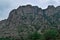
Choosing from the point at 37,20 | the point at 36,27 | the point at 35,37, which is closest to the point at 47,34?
Result: the point at 35,37

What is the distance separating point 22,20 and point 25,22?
5329 millimetres

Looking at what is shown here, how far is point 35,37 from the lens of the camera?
5900 cm

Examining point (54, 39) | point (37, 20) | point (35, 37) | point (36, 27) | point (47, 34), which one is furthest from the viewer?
point (37, 20)

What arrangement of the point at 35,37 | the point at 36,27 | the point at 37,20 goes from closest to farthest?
the point at 35,37 < the point at 36,27 < the point at 37,20

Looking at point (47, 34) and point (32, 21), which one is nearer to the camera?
point (47, 34)

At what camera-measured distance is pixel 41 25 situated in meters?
159

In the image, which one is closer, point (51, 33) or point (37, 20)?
A: point (51, 33)

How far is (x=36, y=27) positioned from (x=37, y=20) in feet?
86.8

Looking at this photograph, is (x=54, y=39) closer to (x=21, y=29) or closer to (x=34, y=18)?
(x=21, y=29)

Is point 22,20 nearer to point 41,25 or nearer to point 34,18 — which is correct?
point 34,18

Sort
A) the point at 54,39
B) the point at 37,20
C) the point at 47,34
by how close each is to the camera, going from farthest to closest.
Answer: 1. the point at 37,20
2. the point at 47,34
3. the point at 54,39

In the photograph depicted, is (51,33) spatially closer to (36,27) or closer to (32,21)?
(36,27)

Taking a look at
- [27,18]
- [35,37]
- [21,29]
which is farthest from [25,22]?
[35,37]

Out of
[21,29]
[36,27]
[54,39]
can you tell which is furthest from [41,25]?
[54,39]
